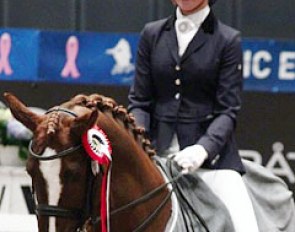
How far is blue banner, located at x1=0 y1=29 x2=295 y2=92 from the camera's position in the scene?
17.4ft

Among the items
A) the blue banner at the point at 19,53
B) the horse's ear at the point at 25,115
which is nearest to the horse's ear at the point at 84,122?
the horse's ear at the point at 25,115

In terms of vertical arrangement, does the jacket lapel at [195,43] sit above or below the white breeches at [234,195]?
above

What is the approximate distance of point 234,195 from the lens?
10.4 feet

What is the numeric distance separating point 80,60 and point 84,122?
114 inches

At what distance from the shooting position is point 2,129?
5.44m

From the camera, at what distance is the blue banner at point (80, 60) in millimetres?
5297

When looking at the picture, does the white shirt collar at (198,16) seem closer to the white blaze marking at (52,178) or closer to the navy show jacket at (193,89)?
the navy show jacket at (193,89)

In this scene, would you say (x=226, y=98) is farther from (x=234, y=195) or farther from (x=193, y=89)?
(x=234, y=195)

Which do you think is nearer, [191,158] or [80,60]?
[191,158]

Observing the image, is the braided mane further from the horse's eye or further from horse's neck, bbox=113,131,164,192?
the horse's eye

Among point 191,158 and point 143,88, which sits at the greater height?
point 143,88

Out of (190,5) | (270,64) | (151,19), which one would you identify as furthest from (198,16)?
(151,19)

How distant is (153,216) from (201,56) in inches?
24.0

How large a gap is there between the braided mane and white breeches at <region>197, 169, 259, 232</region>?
0.90 ft
